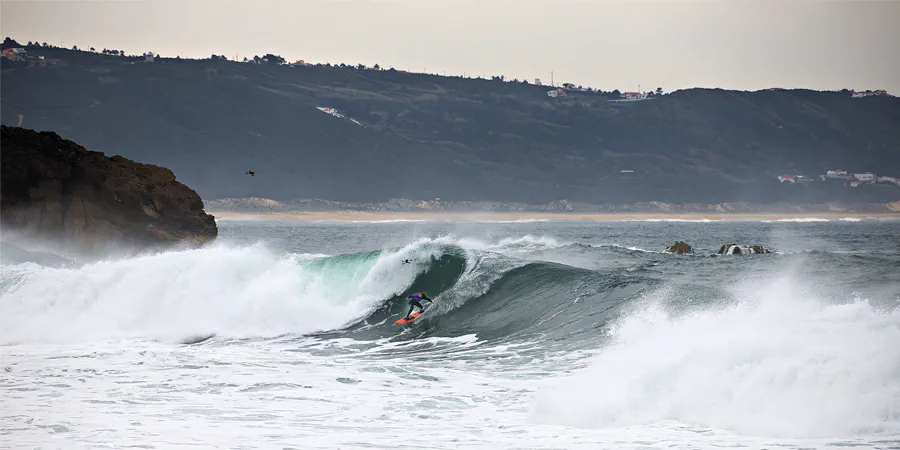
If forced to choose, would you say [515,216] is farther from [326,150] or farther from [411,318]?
[411,318]

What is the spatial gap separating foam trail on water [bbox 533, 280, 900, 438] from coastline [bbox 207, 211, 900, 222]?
5112 inches

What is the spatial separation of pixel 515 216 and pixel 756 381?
147821mm

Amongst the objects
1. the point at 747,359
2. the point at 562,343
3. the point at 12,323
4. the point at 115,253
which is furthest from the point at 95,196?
the point at 747,359

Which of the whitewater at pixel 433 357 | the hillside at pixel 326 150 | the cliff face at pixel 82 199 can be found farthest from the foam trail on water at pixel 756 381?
the hillside at pixel 326 150

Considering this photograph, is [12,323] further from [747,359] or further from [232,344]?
[747,359]

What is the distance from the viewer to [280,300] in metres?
21.7

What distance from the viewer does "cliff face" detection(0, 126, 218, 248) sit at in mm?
32688

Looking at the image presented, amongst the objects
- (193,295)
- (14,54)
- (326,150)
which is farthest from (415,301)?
(14,54)

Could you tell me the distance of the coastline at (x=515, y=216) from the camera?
145500mm

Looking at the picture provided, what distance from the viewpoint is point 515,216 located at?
158500mm

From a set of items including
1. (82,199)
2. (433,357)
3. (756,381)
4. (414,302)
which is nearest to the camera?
(756,381)

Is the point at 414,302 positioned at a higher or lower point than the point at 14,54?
lower

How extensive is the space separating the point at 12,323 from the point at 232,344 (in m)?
6.19

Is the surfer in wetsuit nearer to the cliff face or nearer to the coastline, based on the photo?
the cliff face
